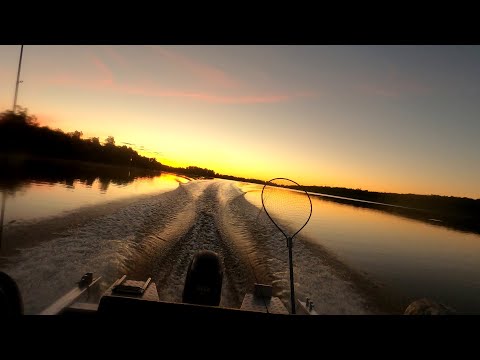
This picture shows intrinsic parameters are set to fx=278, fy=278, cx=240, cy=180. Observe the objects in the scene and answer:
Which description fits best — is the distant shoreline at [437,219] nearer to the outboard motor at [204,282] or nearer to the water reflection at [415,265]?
the water reflection at [415,265]

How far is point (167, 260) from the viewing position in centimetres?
1156

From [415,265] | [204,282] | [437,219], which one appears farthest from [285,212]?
[437,219]

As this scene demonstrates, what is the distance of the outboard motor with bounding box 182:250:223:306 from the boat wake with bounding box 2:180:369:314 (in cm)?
255

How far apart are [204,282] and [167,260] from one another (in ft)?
19.7

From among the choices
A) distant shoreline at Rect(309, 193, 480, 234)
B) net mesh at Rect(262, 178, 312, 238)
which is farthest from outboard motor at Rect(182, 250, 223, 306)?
distant shoreline at Rect(309, 193, 480, 234)

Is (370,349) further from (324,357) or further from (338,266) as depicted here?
(338,266)

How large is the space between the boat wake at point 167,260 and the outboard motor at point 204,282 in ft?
8.36

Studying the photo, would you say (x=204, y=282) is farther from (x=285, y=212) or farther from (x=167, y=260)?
(x=285, y=212)

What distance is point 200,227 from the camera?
18594 mm

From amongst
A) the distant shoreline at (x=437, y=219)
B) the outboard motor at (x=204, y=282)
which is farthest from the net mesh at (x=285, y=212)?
the distant shoreline at (x=437, y=219)

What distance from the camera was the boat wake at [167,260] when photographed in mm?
8664

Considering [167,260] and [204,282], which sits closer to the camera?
[204,282]
